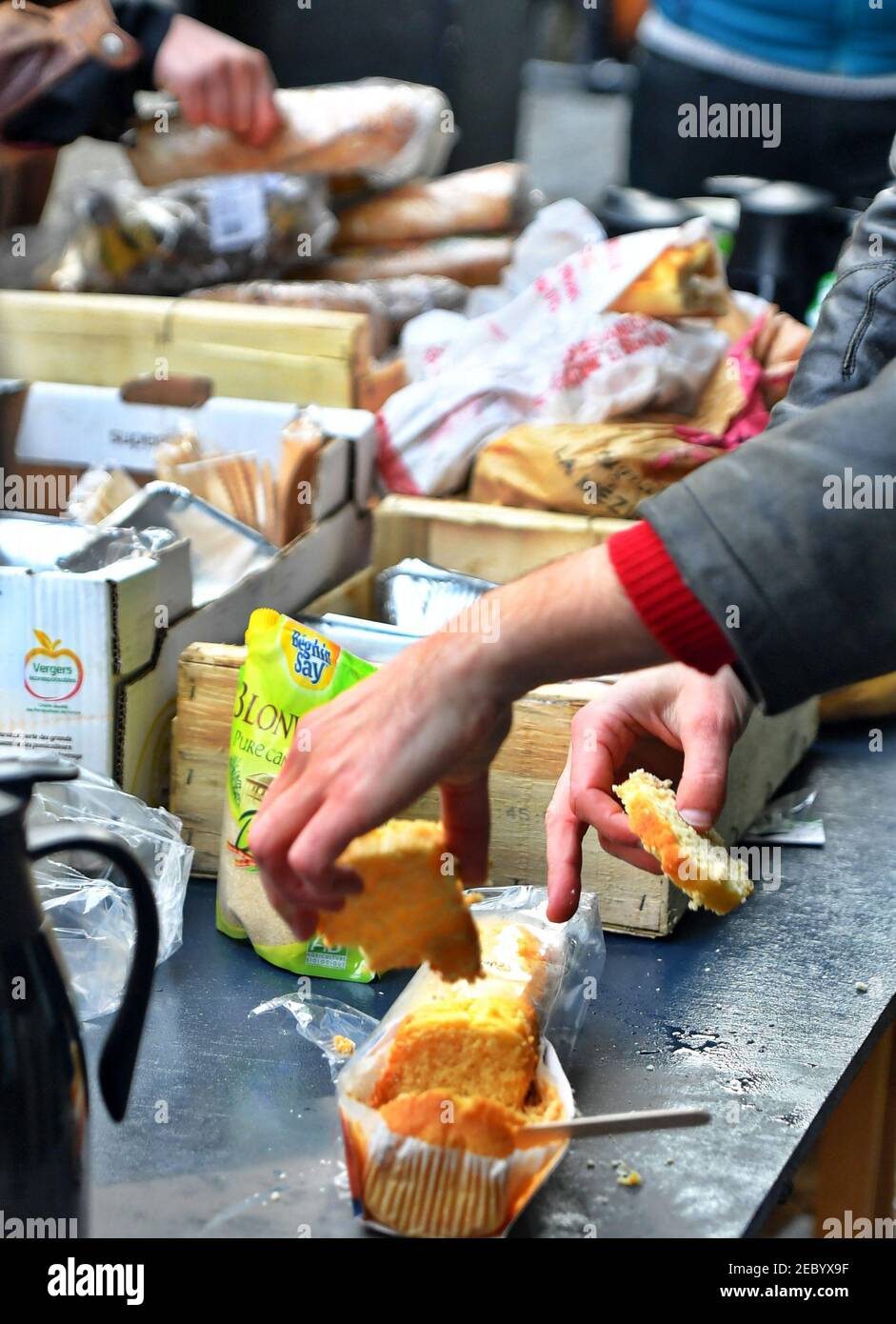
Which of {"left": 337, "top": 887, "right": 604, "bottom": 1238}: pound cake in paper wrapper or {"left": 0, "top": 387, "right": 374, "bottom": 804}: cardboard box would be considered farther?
{"left": 0, "top": 387, "right": 374, "bottom": 804}: cardboard box

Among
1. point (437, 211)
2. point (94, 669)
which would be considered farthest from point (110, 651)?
point (437, 211)

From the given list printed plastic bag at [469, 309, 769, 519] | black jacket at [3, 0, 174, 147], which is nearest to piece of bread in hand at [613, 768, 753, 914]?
printed plastic bag at [469, 309, 769, 519]

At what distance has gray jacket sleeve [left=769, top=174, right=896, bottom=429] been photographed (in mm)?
1559

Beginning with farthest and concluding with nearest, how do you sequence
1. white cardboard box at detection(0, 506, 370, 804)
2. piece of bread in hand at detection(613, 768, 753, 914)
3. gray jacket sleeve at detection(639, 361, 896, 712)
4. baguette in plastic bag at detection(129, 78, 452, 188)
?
baguette in plastic bag at detection(129, 78, 452, 188), white cardboard box at detection(0, 506, 370, 804), piece of bread in hand at detection(613, 768, 753, 914), gray jacket sleeve at detection(639, 361, 896, 712)

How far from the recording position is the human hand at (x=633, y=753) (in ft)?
4.05

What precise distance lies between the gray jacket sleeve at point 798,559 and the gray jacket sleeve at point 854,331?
0.76 m

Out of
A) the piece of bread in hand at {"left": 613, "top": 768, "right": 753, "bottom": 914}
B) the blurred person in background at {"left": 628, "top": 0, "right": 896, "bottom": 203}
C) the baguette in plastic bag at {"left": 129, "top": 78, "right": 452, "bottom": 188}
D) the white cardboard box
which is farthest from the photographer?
the blurred person in background at {"left": 628, "top": 0, "right": 896, "bottom": 203}

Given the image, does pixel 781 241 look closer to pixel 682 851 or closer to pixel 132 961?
pixel 682 851

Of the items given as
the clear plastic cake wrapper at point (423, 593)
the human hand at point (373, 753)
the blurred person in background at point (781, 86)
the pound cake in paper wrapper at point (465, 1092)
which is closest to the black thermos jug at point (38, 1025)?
the human hand at point (373, 753)

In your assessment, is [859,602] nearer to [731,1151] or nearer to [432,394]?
[731,1151]

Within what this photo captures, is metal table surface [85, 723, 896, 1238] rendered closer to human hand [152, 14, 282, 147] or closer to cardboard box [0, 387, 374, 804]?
cardboard box [0, 387, 374, 804]

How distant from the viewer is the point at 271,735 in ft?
4.35

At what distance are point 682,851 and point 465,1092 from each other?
0.27m

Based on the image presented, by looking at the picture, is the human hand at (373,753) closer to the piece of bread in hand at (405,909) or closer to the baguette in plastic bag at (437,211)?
the piece of bread in hand at (405,909)
